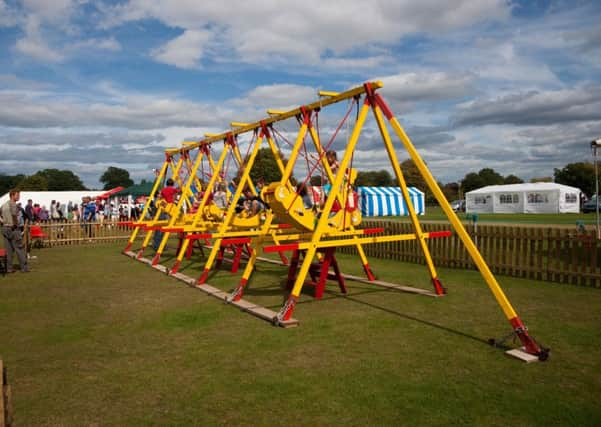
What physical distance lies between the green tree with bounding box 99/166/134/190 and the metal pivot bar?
15728 centimetres

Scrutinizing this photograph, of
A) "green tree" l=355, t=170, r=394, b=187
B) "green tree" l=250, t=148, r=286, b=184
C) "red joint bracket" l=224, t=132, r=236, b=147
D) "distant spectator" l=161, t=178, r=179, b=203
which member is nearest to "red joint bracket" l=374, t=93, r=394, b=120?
"red joint bracket" l=224, t=132, r=236, b=147

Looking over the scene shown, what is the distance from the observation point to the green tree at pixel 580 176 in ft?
255

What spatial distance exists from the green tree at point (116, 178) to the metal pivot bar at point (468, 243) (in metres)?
157

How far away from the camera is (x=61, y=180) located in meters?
141

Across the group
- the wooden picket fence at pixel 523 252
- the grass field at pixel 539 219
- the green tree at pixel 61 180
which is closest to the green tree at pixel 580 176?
the grass field at pixel 539 219

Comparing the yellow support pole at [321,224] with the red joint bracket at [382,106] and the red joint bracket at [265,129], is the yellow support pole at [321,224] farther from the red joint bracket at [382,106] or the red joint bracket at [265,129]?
the red joint bracket at [265,129]

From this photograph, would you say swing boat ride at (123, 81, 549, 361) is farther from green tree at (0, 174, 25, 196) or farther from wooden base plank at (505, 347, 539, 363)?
green tree at (0, 174, 25, 196)

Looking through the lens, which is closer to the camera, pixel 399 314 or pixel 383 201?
pixel 399 314

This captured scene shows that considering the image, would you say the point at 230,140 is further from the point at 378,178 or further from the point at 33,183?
the point at 33,183

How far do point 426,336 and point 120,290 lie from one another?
6.34 m

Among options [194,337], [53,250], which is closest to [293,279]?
[194,337]

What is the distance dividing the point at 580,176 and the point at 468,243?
284 feet

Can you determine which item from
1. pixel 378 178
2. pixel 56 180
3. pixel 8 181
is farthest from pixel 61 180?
pixel 378 178

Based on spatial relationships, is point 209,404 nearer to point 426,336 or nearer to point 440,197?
point 426,336
